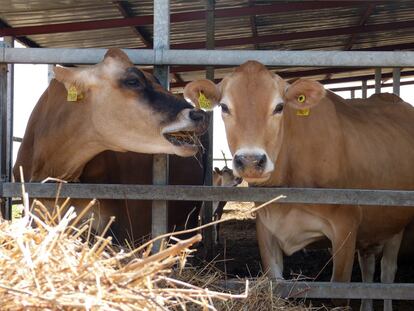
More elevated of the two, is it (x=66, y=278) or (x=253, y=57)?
(x=253, y=57)

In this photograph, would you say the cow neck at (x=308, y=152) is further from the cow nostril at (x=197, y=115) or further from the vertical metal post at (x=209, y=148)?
the vertical metal post at (x=209, y=148)

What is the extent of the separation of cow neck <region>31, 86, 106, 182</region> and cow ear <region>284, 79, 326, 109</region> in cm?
149

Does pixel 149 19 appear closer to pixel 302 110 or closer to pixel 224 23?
pixel 224 23

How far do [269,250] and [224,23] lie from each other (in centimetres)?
502

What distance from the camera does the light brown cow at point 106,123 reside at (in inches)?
191

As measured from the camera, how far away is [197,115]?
4.72m

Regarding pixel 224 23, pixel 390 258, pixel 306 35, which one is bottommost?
pixel 390 258

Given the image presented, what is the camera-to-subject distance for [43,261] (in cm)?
237

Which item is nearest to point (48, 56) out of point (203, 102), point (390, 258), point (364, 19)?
point (203, 102)

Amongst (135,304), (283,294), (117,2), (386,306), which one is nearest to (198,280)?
(283,294)

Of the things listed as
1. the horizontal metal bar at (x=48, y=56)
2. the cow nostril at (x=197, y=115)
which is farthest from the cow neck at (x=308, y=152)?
the horizontal metal bar at (x=48, y=56)

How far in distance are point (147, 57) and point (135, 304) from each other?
2629mm

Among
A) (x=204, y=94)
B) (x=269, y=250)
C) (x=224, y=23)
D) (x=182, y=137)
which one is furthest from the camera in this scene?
(x=224, y=23)

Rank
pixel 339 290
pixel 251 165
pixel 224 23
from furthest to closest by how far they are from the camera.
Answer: pixel 224 23, pixel 251 165, pixel 339 290
